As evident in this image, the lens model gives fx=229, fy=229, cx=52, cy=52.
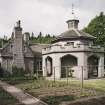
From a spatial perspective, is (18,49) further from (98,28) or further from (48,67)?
(98,28)

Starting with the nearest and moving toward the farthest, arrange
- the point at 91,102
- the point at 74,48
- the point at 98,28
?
the point at 91,102 < the point at 74,48 < the point at 98,28

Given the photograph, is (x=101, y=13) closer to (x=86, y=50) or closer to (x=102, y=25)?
(x=102, y=25)

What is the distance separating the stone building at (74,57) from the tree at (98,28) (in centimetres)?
1289

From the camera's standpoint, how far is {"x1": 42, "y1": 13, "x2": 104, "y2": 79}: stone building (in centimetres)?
3456

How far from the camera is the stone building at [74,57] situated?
34562mm

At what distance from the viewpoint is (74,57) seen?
122ft

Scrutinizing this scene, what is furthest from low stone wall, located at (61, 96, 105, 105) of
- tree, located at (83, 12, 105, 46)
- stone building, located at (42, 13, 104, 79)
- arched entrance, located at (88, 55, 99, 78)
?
tree, located at (83, 12, 105, 46)

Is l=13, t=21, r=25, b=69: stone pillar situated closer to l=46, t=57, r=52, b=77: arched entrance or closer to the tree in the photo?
l=46, t=57, r=52, b=77: arched entrance

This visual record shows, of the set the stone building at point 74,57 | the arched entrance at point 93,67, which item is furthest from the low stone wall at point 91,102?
the arched entrance at point 93,67

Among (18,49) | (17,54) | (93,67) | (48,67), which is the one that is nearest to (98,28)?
(93,67)

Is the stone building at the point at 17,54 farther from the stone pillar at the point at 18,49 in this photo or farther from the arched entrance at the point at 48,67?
the arched entrance at the point at 48,67

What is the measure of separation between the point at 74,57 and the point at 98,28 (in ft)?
63.0

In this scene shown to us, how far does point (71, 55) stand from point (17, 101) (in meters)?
20.5

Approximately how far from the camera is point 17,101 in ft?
52.8
